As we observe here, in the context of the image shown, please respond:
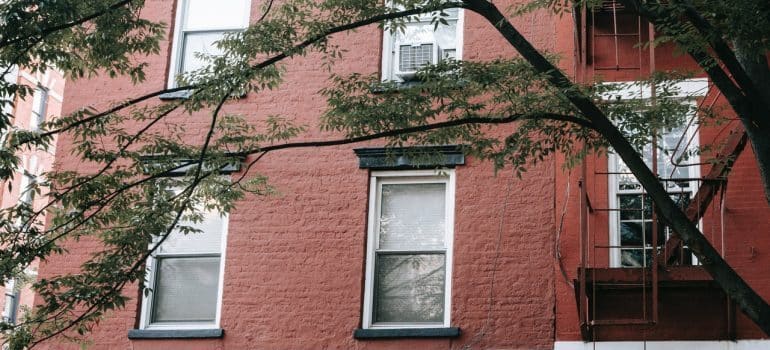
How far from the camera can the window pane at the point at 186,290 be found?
13984 mm

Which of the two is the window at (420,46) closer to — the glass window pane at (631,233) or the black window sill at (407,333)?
the glass window pane at (631,233)

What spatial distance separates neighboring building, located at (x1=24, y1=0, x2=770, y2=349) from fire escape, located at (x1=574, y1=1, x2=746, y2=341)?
0.02 meters

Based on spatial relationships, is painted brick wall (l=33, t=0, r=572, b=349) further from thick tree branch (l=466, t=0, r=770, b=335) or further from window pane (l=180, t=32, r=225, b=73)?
thick tree branch (l=466, t=0, r=770, b=335)

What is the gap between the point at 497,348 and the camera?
1270 cm

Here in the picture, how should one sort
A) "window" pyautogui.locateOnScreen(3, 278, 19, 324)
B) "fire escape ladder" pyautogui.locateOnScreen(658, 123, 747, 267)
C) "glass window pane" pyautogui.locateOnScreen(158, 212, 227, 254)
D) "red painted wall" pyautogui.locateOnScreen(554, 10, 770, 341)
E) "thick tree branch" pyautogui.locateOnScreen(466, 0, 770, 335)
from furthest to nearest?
"window" pyautogui.locateOnScreen(3, 278, 19, 324), "glass window pane" pyautogui.locateOnScreen(158, 212, 227, 254), "red painted wall" pyautogui.locateOnScreen(554, 10, 770, 341), "fire escape ladder" pyautogui.locateOnScreen(658, 123, 747, 267), "thick tree branch" pyautogui.locateOnScreen(466, 0, 770, 335)

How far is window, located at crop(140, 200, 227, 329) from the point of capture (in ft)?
45.8

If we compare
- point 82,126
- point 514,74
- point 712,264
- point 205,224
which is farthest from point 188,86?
point 712,264

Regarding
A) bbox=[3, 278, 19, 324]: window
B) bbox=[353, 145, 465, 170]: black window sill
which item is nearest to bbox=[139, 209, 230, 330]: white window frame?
bbox=[353, 145, 465, 170]: black window sill

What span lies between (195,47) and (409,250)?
426cm

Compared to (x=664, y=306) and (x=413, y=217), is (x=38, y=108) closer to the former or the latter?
(x=413, y=217)

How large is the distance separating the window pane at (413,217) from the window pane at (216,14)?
11.3 feet

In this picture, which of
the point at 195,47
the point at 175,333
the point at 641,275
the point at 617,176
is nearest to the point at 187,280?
the point at 175,333

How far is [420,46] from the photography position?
1466cm

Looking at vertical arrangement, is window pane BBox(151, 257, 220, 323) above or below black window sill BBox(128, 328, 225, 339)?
above
